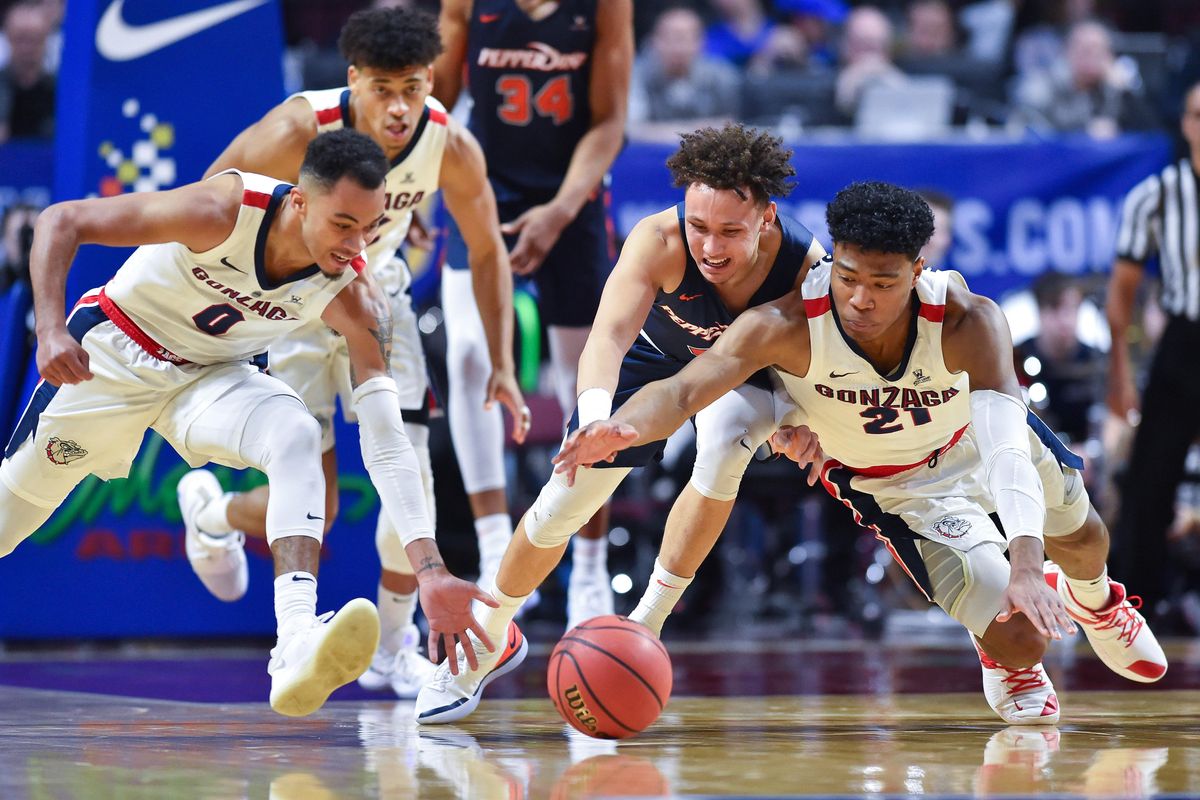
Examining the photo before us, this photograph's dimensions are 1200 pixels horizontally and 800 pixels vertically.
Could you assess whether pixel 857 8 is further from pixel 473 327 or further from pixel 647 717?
pixel 647 717

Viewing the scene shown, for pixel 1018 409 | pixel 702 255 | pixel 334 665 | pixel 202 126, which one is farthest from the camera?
pixel 202 126

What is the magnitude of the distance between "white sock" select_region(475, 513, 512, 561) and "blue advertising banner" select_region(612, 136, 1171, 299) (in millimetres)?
3063

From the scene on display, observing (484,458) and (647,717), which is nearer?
(647,717)

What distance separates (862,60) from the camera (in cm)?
993

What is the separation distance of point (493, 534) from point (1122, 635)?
2143 mm

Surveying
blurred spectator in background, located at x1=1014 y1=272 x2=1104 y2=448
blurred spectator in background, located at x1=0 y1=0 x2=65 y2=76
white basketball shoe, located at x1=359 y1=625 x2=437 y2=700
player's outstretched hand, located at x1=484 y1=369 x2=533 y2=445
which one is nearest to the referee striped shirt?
blurred spectator in background, located at x1=1014 y1=272 x2=1104 y2=448

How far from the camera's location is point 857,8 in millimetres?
11516

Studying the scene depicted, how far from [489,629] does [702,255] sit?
1209 millimetres

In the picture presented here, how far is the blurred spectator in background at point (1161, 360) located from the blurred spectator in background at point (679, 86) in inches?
104

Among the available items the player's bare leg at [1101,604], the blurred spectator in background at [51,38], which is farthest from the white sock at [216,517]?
the blurred spectator in background at [51,38]

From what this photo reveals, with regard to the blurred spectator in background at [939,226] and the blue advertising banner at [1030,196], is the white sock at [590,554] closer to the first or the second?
the blurred spectator in background at [939,226]

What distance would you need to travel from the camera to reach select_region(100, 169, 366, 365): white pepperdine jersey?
417cm

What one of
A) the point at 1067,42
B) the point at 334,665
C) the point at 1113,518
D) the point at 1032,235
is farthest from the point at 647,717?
the point at 1067,42

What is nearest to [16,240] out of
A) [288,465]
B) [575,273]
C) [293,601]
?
[575,273]
